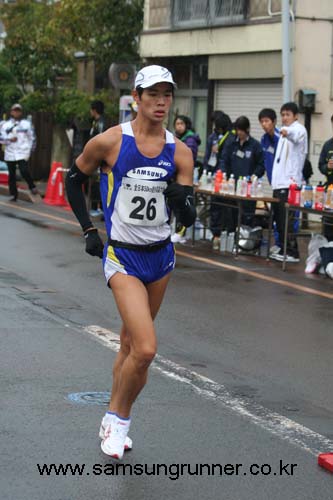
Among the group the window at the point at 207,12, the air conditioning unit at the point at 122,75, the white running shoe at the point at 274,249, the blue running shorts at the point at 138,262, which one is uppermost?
the window at the point at 207,12

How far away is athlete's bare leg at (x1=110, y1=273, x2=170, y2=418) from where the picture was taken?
608cm

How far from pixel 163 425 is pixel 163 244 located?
3.66ft

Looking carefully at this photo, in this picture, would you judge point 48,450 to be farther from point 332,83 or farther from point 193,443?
point 332,83

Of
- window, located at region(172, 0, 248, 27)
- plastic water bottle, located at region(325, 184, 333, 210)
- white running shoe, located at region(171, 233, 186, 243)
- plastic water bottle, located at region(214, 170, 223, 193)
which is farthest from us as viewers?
window, located at region(172, 0, 248, 27)

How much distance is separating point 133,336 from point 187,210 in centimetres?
77

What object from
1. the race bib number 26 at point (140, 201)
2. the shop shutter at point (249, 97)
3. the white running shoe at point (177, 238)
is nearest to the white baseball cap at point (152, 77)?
the race bib number 26 at point (140, 201)

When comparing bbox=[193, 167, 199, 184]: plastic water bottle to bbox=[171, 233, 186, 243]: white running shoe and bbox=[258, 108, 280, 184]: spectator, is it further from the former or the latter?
bbox=[258, 108, 280, 184]: spectator

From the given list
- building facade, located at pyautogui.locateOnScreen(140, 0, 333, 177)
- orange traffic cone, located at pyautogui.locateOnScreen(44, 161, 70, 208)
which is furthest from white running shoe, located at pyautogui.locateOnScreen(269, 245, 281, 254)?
orange traffic cone, located at pyautogui.locateOnScreen(44, 161, 70, 208)

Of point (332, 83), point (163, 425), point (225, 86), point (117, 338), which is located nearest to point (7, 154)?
point (225, 86)

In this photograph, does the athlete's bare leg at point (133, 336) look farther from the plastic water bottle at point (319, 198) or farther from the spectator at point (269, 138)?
the spectator at point (269, 138)

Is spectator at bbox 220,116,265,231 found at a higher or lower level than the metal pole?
lower

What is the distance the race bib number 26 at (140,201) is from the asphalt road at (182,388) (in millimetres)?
1245

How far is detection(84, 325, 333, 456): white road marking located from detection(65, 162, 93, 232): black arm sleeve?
5.24ft

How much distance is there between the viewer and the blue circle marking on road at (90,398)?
7242 mm
